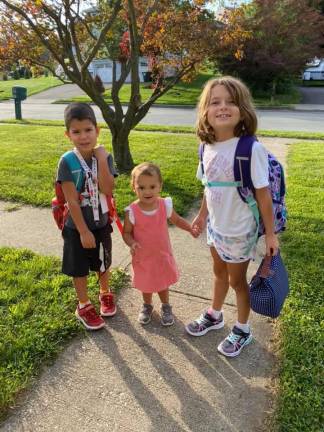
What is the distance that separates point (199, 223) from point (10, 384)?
1.45 m

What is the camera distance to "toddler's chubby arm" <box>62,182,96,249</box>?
2467 mm

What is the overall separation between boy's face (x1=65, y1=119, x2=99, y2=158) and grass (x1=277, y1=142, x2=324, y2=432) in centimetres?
173

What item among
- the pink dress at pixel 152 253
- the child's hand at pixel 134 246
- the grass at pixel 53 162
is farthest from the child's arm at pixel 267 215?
the grass at pixel 53 162

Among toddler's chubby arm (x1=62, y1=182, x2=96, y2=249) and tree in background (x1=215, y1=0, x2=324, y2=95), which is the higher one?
tree in background (x1=215, y1=0, x2=324, y2=95)

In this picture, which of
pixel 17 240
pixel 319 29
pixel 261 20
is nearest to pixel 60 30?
pixel 17 240

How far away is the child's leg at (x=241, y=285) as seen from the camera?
7.97 ft

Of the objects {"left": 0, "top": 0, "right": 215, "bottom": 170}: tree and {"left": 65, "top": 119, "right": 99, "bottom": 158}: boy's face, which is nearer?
{"left": 65, "top": 119, "right": 99, "bottom": 158}: boy's face

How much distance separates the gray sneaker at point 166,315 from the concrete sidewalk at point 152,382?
0.19 feet

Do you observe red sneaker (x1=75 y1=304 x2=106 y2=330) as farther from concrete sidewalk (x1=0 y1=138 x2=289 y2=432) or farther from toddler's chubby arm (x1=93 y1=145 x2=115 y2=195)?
toddler's chubby arm (x1=93 y1=145 x2=115 y2=195)

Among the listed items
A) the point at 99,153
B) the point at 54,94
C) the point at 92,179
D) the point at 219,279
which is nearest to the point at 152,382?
the point at 219,279

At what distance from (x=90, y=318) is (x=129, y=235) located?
0.64 m

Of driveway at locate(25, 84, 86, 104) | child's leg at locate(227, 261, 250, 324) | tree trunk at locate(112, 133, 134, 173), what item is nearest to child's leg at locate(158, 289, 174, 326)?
child's leg at locate(227, 261, 250, 324)

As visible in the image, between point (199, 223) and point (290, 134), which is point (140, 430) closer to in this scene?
point (199, 223)

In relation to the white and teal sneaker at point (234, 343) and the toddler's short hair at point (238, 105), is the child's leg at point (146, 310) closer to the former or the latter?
the white and teal sneaker at point (234, 343)
